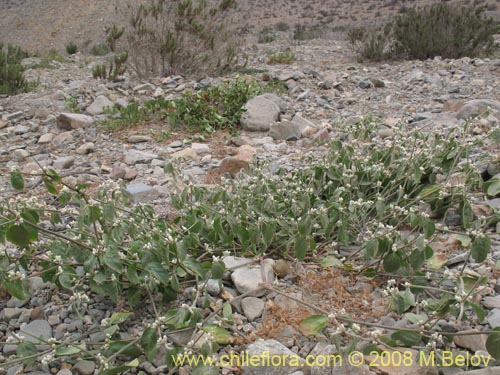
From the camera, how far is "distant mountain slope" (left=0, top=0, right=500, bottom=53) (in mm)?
22692

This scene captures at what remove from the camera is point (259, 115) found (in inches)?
192

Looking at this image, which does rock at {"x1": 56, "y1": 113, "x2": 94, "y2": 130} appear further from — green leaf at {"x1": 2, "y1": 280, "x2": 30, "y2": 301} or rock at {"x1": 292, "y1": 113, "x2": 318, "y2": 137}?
green leaf at {"x1": 2, "y1": 280, "x2": 30, "y2": 301}

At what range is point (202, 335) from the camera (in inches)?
71.9

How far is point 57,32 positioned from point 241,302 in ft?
79.8

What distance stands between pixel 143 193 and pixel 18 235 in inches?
63.0

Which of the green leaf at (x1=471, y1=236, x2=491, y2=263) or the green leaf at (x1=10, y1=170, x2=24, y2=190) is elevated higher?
the green leaf at (x1=10, y1=170, x2=24, y2=190)

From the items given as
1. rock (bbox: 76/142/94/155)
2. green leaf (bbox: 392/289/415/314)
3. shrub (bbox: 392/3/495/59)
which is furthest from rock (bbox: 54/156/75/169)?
shrub (bbox: 392/3/495/59)

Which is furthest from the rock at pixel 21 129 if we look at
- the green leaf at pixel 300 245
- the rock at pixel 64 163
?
the green leaf at pixel 300 245

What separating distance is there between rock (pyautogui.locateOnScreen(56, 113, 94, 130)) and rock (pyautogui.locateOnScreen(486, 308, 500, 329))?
13.8 ft

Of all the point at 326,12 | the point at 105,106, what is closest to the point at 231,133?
the point at 105,106

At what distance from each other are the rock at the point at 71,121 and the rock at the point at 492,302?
13.5 ft

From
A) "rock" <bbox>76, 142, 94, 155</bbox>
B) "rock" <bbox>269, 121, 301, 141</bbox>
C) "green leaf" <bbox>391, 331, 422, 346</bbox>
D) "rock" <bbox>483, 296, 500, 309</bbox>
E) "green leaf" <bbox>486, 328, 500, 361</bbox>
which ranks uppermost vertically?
"green leaf" <bbox>486, 328, 500, 361</bbox>

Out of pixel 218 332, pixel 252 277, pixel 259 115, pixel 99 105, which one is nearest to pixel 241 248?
pixel 252 277

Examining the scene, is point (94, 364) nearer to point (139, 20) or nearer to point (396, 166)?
point (396, 166)
